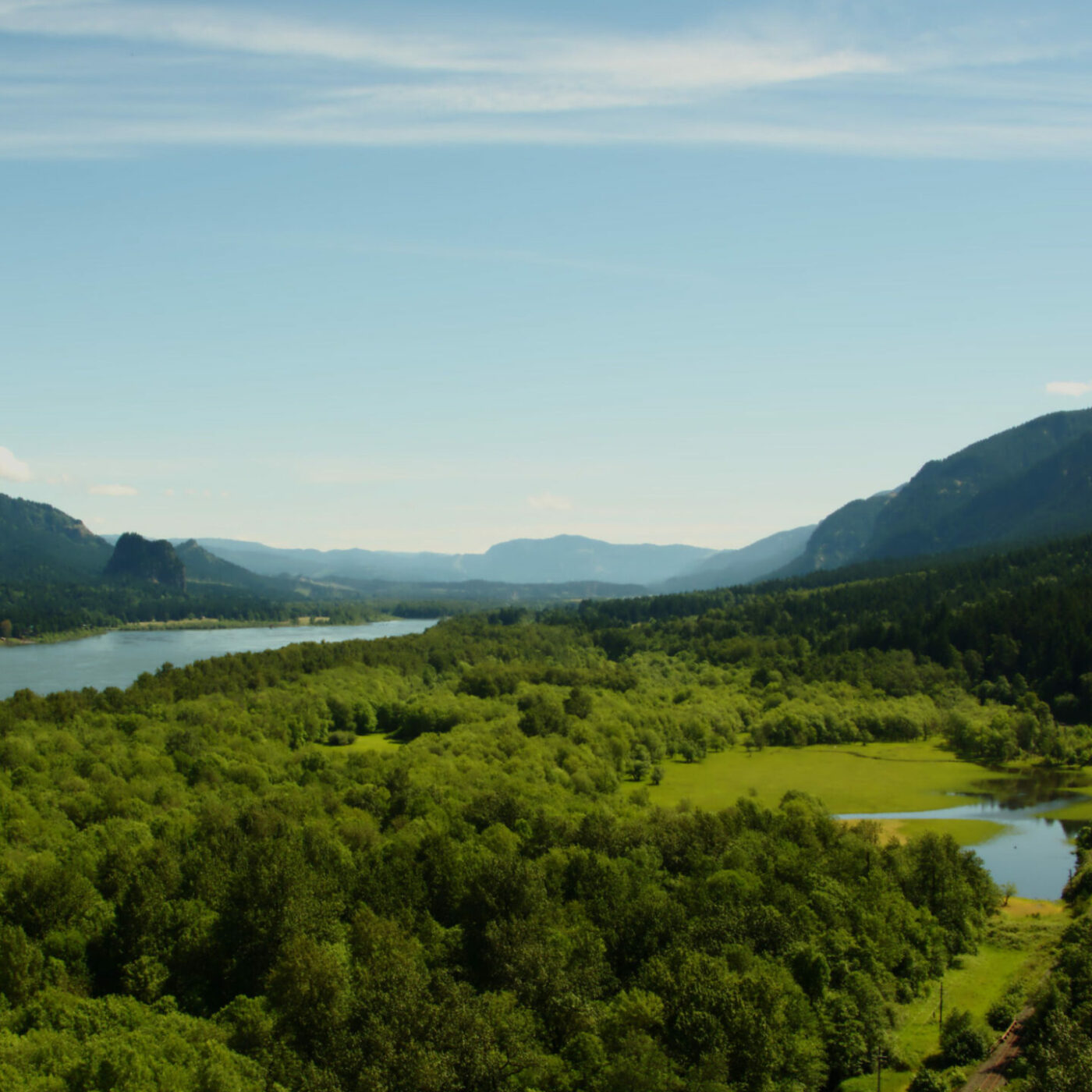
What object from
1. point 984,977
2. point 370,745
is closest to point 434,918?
point 984,977

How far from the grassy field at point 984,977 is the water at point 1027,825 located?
224 inches

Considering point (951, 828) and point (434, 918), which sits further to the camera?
point (951, 828)

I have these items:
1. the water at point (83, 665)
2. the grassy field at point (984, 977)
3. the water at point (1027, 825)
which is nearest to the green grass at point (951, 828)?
the water at point (1027, 825)

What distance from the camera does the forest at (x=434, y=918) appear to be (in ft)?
102

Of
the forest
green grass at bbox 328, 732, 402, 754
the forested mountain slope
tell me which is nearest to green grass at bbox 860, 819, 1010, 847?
the forest

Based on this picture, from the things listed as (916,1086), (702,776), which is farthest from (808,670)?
(916,1086)

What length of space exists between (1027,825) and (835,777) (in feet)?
62.8

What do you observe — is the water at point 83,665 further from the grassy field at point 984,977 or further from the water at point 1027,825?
the grassy field at point 984,977

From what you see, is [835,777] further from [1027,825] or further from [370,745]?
[370,745]

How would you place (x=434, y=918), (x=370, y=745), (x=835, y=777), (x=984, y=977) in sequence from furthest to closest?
1. (x=370, y=745)
2. (x=835, y=777)
3. (x=434, y=918)
4. (x=984, y=977)

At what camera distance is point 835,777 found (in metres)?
86.2

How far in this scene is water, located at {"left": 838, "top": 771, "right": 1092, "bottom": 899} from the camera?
188 feet

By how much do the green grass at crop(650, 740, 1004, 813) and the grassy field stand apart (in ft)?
71.3

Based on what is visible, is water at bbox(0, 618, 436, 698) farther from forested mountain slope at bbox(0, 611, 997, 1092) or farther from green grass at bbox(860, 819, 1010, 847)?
green grass at bbox(860, 819, 1010, 847)
